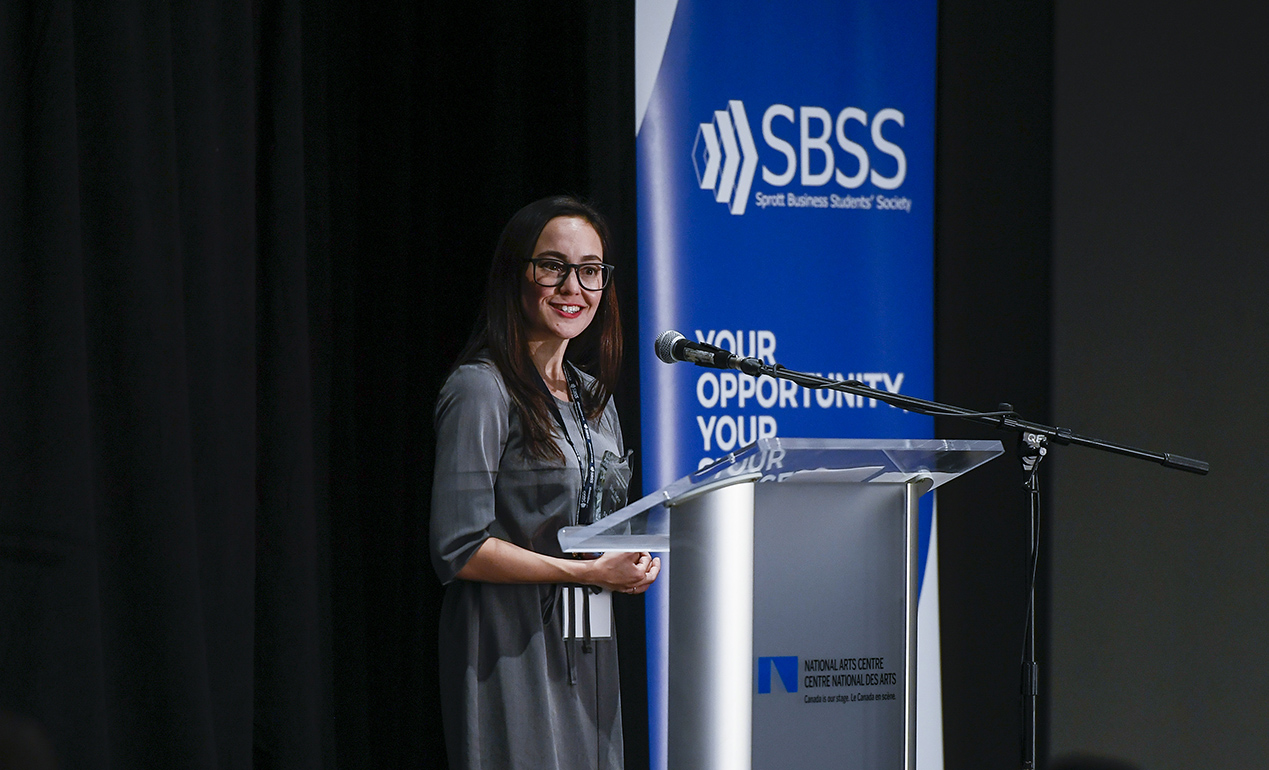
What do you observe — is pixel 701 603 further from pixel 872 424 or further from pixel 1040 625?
pixel 1040 625

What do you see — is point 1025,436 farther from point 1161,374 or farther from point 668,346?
point 1161,374

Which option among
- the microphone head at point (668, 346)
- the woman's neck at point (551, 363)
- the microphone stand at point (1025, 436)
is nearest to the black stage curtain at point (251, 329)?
the woman's neck at point (551, 363)

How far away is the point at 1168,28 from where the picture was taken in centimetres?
343

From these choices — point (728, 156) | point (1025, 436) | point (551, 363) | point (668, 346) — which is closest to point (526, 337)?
point (551, 363)

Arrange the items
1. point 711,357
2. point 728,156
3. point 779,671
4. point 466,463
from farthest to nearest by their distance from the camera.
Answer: point 728,156
point 466,463
point 711,357
point 779,671

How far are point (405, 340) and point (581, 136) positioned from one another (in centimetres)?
69

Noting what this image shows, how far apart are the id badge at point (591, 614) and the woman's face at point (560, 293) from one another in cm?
62

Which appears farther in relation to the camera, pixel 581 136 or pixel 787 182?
pixel 787 182

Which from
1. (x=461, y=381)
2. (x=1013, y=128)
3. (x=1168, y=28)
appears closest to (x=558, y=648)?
(x=461, y=381)

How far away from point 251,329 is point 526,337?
62cm

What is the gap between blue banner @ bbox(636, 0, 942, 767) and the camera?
2951 millimetres

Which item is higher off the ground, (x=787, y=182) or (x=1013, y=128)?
(x=1013, y=128)

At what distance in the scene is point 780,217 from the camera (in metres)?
3.07

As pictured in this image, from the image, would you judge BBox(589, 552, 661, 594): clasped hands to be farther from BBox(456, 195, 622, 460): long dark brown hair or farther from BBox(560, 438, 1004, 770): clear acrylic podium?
BBox(560, 438, 1004, 770): clear acrylic podium
